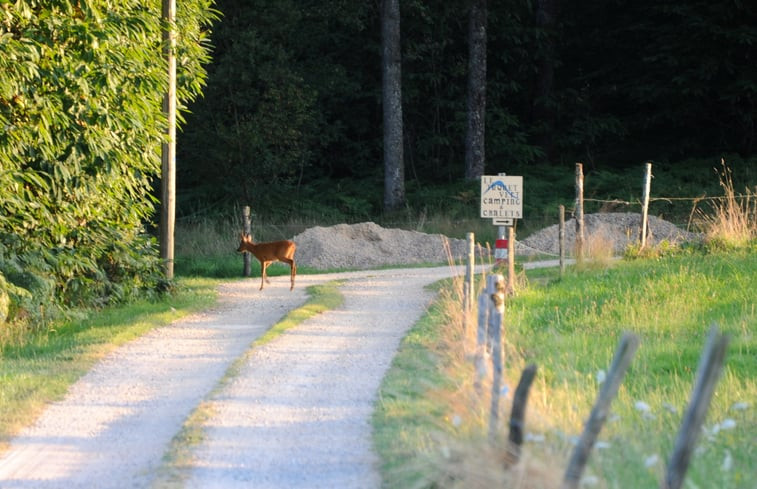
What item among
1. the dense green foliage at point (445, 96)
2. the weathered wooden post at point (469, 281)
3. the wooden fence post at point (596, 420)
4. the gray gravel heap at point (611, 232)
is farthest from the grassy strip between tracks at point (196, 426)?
the dense green foliage at point (445, 96)

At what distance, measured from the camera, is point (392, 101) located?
114 ft

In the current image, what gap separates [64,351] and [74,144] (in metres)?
4.47

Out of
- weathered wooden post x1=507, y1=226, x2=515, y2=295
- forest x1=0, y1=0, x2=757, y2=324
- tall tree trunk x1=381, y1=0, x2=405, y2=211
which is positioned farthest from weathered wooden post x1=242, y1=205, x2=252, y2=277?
tall tree trunk x1=381, y1=0, x2=405, y2=211

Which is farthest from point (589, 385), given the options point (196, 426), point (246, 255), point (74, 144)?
point (246, 255)

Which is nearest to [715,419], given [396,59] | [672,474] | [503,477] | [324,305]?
[503,477]

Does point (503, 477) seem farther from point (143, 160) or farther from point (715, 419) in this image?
point (143, 160)

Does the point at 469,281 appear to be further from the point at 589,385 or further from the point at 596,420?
the point at 596,420

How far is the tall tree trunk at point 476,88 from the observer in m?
36.4

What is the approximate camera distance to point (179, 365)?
39.1 ft

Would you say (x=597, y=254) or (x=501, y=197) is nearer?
(x=501, y=197)

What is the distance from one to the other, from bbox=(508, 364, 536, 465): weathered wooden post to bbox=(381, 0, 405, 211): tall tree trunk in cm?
2898

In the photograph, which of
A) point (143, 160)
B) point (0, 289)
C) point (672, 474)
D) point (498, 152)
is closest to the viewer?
point (672, 474)

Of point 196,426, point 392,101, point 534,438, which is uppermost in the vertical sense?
point 392,101

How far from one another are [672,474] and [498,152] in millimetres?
37789
